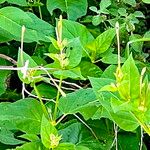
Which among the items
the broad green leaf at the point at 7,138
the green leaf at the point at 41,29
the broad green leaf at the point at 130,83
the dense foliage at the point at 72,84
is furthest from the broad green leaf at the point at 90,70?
the broad green leaf at the point at 130,83

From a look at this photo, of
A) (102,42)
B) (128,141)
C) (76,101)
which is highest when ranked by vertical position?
(102,42)

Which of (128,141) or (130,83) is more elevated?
(130,83)

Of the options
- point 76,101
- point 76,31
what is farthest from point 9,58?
point 76,101

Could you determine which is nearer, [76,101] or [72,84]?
[76,101]

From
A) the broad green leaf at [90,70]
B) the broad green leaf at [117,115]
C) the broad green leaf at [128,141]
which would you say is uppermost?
the broad green leaf at [90,70]

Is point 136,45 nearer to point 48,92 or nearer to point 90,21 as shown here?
point 90,21

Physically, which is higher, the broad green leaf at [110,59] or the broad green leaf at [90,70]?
the broad green leaf at [110,59]

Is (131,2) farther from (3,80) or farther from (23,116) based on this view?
(23,116)

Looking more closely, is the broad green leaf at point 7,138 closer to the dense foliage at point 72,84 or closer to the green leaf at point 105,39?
the dense foliage at point 72,84

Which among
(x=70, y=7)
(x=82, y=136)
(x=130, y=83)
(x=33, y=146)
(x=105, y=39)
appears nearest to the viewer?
(x=130, y=83)

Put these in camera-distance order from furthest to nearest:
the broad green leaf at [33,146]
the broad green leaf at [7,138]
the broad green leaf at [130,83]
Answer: the broad green leaf at [7,138]
the broad green leaf at [33,146]
the broad green leaf at [130,83]
